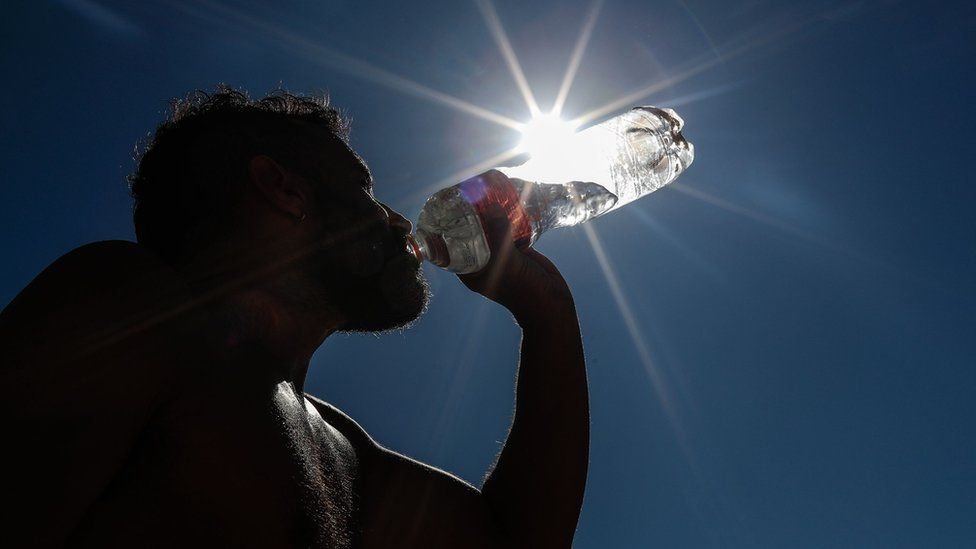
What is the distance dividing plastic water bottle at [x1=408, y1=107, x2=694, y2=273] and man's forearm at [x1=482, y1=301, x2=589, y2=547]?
1.34 feet

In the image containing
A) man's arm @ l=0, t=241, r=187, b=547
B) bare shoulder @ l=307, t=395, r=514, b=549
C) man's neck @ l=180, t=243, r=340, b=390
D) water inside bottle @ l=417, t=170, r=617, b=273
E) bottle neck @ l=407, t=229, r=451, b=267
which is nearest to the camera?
man's arm @ l=0, t=241, r=187, b=547

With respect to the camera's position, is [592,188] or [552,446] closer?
[552,446]

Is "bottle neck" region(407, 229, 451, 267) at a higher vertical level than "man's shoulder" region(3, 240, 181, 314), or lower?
higher

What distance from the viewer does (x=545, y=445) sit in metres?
2.09

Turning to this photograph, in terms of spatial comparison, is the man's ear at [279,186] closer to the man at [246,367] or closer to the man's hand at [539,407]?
the man at [246,367]

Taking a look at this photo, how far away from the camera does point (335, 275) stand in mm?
2184

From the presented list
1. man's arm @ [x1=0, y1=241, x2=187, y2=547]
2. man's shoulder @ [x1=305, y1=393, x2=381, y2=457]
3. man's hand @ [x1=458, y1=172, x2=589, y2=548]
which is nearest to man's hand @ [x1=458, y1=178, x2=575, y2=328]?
man's hand @ [x1=458, y1=172, x2=589, y2=548]

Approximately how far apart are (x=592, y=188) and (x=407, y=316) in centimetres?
167

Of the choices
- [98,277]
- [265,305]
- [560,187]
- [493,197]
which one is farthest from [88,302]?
[560,187]

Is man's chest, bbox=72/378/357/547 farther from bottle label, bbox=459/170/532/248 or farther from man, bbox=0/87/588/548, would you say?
bottle label, bbox=459/170/532/248

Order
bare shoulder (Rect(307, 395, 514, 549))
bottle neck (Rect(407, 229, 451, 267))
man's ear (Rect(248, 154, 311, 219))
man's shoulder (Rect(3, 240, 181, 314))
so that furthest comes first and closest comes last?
bottle neck (Rect(407, 229, 451, 267)) → man's ear (Rect(248, 154, 311, 219)) → bare shoulder (Rect(307, 395, 514, 549)) → man's shoulder (Rect(3, 240, 181, 314))

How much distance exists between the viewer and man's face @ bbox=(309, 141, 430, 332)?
2193 millimetres

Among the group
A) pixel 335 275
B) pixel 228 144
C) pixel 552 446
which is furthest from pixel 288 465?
pixel 228 144

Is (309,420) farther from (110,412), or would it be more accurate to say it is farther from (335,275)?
(110,412)
